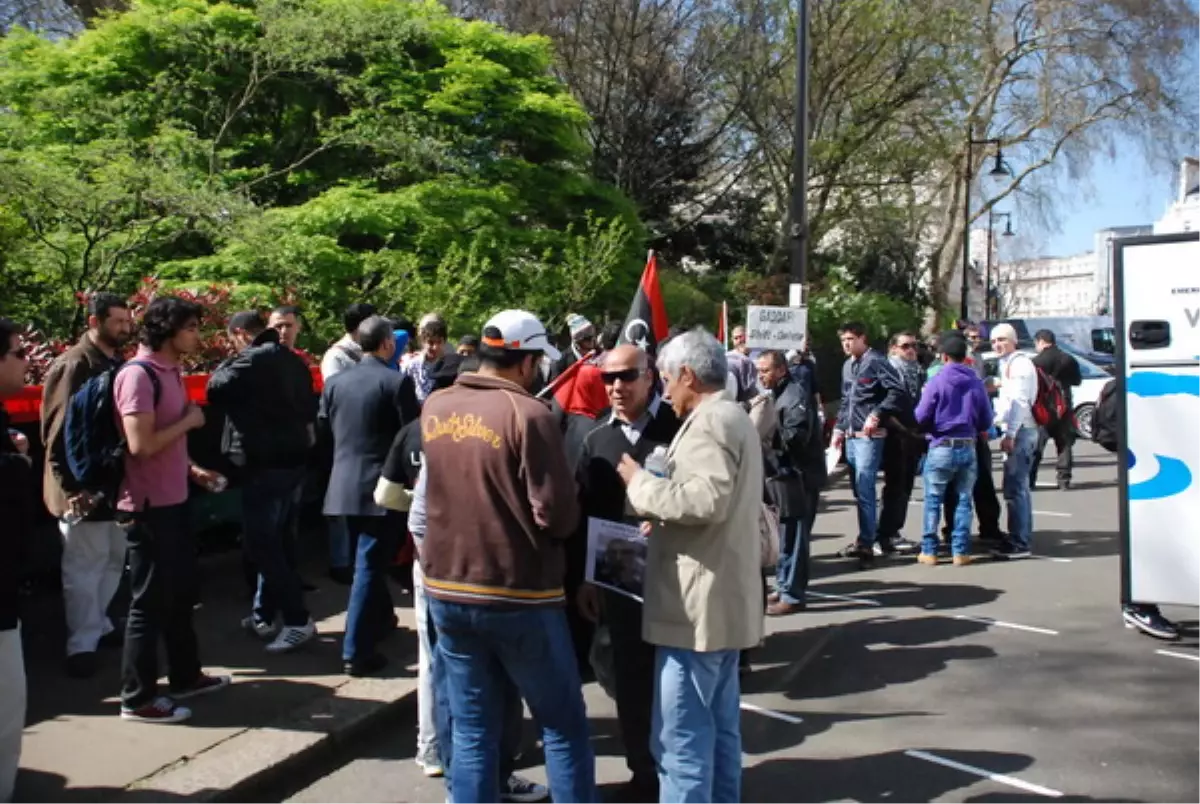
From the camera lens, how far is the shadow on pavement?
19.7 feet

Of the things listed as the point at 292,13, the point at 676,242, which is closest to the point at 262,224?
the point at 292,13

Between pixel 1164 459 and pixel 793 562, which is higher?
pixel 1164 459

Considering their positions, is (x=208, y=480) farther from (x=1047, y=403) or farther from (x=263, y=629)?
(x=1047, y=403)

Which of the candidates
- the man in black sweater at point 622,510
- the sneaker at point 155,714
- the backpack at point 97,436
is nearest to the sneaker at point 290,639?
the sneaker at point 155,714

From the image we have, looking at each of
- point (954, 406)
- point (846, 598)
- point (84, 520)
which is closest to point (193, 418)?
point (84, 520)

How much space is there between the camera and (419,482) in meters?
4.43

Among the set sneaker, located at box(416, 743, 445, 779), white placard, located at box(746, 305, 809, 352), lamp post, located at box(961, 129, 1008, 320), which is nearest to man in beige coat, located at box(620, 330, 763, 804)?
sneaker, located at box(416, 743, 445, 779)

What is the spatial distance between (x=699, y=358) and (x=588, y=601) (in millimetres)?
1049

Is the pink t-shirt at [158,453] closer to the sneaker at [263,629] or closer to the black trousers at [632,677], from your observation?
the sneaker at [263,629]

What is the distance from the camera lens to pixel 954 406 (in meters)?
9.10

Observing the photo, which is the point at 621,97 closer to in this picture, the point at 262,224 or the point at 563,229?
the point at 563,229

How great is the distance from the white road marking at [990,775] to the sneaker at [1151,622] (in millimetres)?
2532

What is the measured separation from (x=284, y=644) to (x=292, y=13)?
10.5 meters

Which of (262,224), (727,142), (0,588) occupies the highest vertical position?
(727,142)
